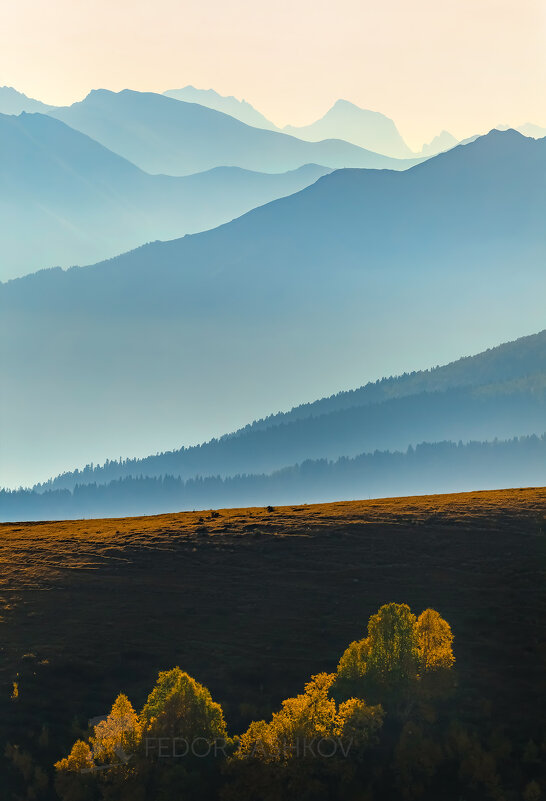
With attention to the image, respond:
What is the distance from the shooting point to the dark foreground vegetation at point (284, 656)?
2200 inches

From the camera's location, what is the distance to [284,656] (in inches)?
2734

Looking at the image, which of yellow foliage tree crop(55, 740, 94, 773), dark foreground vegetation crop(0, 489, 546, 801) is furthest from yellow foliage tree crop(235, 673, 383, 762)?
yellow foliage tree crop(55, 740, 94, 773)

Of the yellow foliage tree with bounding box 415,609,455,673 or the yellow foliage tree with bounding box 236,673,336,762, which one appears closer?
the yellow foliage tree with bounding box 236,673,336,762

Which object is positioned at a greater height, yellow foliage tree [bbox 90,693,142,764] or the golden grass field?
the golden grass field

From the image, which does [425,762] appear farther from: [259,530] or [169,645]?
[259,530]

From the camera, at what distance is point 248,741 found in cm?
5603

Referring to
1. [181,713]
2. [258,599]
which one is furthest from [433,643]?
[258,599]

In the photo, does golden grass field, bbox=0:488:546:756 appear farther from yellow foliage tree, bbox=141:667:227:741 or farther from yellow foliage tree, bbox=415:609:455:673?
yellow foliage tree, bbox=141:667:227:741

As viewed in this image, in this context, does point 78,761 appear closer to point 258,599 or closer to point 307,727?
point 307,727

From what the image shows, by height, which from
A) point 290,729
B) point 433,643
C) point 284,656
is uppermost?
point 433,643

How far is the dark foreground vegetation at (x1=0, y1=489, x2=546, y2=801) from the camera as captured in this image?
5588 cm

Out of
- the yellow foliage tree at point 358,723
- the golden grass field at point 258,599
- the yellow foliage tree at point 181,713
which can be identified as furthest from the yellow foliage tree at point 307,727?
the golden grass field at point 258,599

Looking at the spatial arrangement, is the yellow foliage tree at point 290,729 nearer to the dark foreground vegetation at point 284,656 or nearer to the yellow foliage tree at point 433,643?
the dark foreground vegetation at point 284,656

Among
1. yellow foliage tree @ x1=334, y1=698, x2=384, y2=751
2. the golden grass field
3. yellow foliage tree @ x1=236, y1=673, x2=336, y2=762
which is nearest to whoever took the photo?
yellow foliage tree @ x1=236, y1=673, x2=336, y2=762
